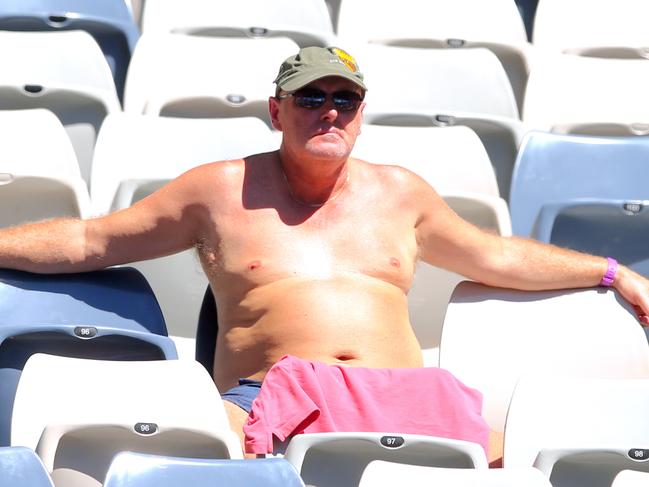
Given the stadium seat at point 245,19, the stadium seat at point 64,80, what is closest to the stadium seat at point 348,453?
the stadium seat at point 64,80

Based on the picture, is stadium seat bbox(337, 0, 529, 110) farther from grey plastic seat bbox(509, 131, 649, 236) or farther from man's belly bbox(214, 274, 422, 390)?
man's belly bbox(214, 274, 422, 390)

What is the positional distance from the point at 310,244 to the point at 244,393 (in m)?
0.52

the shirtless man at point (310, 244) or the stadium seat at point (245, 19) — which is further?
the stadium seat at point (245, 19)

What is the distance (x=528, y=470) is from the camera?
3.23 m

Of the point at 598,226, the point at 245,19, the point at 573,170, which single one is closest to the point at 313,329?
the point at 598,226

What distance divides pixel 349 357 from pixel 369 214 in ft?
1.44

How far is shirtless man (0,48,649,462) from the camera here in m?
4.41

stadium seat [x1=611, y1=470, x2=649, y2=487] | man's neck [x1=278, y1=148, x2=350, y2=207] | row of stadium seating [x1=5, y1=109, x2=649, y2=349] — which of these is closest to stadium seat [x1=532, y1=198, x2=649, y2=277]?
row of stadium seating [x1=5, y1=109, x2=649, y2=349]

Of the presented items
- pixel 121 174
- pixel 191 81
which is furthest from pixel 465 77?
pixel 121 174

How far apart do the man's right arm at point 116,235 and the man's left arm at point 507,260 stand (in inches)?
24.9

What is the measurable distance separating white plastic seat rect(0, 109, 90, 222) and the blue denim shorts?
2.47 feet

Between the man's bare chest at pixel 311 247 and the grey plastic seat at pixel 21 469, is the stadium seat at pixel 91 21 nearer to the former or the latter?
the man's bare chest at pixel 311 247

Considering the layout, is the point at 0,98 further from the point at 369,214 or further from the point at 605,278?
the point at 605,278

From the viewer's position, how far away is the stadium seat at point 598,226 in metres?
5.02
